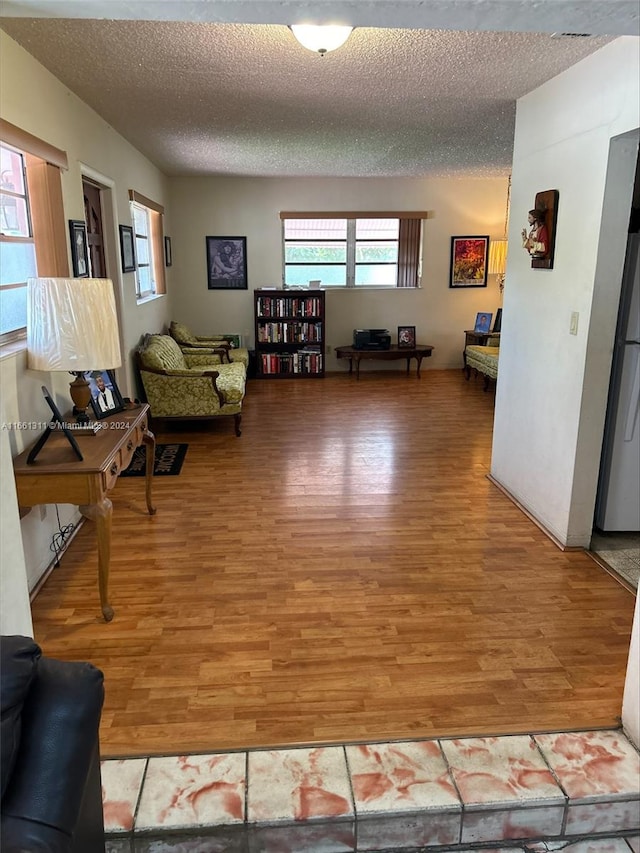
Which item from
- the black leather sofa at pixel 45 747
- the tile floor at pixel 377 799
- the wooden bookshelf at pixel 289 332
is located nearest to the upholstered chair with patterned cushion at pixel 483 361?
the wooden bookshelf at pixel 289 332

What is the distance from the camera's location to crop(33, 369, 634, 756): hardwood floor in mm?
2002

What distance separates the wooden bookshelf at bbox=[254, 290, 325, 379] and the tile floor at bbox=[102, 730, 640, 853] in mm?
6424

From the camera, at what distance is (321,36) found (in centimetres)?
255

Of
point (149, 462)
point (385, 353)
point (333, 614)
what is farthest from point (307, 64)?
point (385, 353)

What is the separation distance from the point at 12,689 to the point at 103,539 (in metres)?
1.41

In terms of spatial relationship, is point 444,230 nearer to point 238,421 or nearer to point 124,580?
point 238,421

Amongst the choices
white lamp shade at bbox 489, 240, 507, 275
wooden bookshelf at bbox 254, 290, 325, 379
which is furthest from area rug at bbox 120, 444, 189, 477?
white lamp shade at bbox 489, 240, 507, 275

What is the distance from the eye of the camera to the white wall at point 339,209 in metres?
7.85

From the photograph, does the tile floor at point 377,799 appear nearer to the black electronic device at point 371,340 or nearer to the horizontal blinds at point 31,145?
the horizontal blinds at point 31,145

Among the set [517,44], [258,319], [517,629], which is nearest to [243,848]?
[517,629]

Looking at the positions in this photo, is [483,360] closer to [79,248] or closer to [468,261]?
[468,261]

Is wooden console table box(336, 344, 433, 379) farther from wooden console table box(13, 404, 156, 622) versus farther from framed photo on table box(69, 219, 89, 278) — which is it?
wooden console table box(13, 404, 156, 622)

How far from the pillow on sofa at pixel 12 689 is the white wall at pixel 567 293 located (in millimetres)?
2665

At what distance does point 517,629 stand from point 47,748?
190 cm
